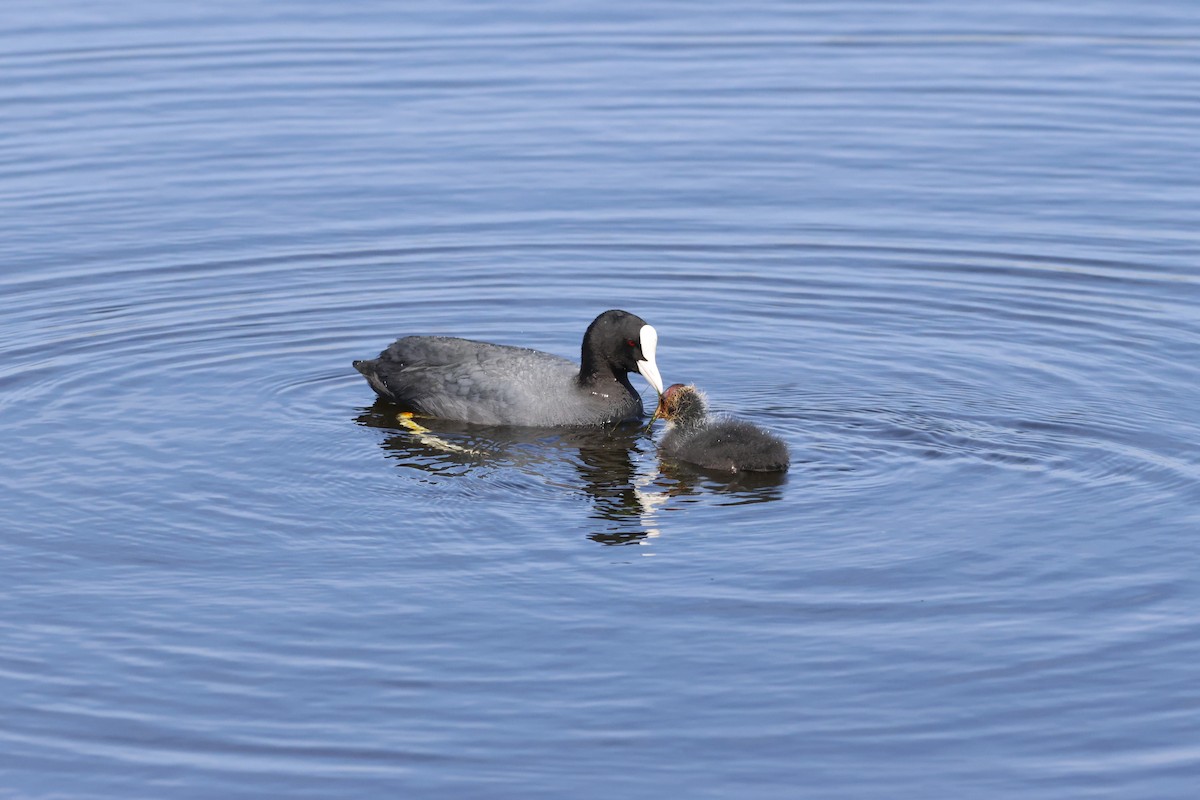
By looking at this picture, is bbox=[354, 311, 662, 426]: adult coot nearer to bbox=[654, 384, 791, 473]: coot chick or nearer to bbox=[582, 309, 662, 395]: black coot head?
bbox=[582, 309, 662, 395]: black coot head

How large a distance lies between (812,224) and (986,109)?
162 inches

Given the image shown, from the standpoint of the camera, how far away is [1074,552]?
8227mm

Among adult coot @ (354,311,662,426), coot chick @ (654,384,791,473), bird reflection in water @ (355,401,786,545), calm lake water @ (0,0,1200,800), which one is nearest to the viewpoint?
calm lake water @ (0,0,1200,800)

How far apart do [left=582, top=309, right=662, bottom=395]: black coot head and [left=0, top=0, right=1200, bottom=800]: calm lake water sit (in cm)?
44

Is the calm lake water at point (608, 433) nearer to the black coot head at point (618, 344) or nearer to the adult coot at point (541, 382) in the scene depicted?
the adult coot at point (541, 382)

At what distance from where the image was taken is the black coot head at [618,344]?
10492 millimetres

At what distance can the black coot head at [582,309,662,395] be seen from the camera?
1049 cm

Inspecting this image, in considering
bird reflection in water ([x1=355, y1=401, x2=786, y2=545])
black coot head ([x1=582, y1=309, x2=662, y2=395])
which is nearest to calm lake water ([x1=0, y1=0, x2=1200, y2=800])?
bird reflection in water ([x1=355, y1=401, x2=786, y2=545])

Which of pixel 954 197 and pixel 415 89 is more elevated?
pixel 415 89

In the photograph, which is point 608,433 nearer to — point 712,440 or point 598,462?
point 598,462

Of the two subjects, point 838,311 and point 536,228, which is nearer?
point 838,311

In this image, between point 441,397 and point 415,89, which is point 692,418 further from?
point 415,89

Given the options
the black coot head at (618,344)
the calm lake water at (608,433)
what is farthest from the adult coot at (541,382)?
the calm lake water at (608,433)

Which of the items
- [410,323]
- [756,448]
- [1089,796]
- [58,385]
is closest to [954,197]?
[410,323]
